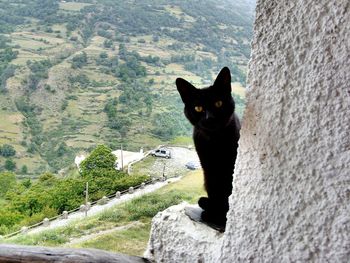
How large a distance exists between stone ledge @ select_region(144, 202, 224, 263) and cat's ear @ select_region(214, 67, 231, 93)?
349mm

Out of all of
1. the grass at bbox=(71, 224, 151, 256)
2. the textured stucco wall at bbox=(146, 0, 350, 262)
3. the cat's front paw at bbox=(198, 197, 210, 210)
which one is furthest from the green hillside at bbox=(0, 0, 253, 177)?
the textured stucco wall at bbox=(146, 0, 350, 262)

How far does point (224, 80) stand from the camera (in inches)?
52.0

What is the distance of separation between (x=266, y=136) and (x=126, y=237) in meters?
1.76

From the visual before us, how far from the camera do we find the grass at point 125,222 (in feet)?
8.20

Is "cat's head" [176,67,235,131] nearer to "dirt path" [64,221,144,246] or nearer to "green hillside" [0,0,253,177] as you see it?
"dirt path" [64,221,144,246]

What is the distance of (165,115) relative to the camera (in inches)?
155

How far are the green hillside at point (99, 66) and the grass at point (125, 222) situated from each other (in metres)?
0.48

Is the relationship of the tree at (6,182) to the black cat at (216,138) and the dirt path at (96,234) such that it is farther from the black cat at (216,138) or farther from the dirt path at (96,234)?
the black cat at (216,138)

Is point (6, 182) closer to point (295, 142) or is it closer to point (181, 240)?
point (181, 240)

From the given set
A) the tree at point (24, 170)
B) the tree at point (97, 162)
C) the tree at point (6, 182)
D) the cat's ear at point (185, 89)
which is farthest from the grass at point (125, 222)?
the cat's ear at point (185, 89)

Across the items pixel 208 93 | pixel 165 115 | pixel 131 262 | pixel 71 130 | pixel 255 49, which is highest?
pixel 255 49

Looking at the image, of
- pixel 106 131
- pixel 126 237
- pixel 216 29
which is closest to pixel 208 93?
pixel 126 237

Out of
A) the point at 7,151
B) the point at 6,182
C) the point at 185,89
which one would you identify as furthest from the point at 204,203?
the point at 7,151

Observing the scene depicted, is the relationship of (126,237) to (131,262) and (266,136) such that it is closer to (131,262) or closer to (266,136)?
(131,262)
